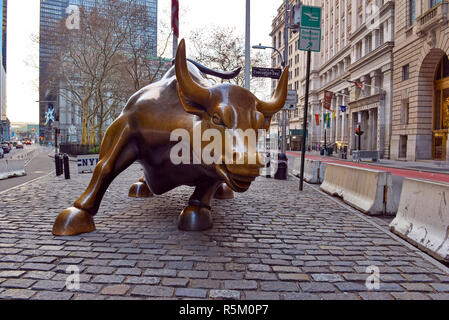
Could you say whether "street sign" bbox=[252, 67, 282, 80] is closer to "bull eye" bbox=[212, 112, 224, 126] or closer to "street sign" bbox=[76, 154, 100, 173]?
"street sign" bbox=[76, 154, 100, 173]

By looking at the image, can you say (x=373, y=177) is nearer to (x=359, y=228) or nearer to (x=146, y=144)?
(x=359, y=228)

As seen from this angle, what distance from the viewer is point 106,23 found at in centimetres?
2356

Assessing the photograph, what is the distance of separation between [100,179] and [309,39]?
7148 millimetres

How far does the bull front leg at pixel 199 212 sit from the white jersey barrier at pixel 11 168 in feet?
37.4

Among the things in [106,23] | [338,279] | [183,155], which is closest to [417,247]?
[338,279]

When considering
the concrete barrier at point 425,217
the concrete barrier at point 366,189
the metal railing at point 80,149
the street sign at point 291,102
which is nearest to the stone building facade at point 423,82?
the street sign at point 291,102

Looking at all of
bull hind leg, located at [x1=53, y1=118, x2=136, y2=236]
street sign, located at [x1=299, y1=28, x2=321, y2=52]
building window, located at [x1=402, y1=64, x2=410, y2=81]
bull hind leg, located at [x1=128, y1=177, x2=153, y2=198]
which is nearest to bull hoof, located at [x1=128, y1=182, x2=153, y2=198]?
bull hind leg, located at [x1=128, y1=177, x2=153, y2=198]

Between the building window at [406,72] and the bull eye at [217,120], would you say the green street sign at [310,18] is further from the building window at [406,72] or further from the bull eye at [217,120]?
the building window at [406,72]

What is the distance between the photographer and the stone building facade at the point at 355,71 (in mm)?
32844

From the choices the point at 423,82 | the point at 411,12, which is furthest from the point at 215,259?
the point at 411,12

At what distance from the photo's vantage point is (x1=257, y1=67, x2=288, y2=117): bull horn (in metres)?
3.87

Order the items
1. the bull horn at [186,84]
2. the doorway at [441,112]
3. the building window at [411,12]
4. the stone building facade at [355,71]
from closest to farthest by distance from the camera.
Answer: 1. the bull horn at [186,84]
2. the doorway at [441,112]
3. the building window at [411,12]
4. the stone building facade at [355,71]

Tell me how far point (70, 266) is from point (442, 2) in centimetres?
2857

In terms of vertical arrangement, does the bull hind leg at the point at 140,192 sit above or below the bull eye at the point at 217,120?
below
